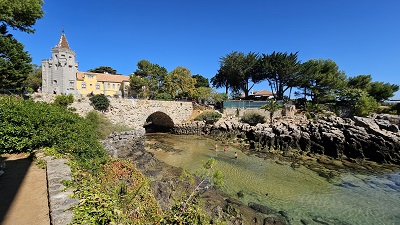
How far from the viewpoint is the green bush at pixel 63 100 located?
833 inches

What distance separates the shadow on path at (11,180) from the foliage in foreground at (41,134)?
88 centimetres

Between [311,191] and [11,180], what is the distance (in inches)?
618

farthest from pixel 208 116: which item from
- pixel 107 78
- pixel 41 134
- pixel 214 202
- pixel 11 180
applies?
pixel 11 180

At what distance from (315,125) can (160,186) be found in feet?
76.8

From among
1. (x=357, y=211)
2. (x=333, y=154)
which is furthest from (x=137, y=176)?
(x=333, y=154)

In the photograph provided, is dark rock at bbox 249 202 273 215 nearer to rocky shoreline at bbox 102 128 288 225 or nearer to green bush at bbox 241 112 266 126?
rocky shoreline at bbox 102 128 288 225

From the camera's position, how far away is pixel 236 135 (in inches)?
1243

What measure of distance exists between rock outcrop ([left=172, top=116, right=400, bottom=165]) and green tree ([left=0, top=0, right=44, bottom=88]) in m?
25.6

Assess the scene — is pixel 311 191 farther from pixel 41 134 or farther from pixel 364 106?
pixel 364 106

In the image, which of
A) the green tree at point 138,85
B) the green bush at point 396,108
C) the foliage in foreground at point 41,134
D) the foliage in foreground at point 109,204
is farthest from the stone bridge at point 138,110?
the green bush at point 396,108

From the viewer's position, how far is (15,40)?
55.3ft

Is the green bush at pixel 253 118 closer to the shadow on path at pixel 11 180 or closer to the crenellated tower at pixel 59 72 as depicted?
the crenellated tower at pixel 59 72

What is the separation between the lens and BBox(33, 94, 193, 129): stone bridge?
75.9 ft

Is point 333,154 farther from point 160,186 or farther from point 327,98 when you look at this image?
point 327,98
